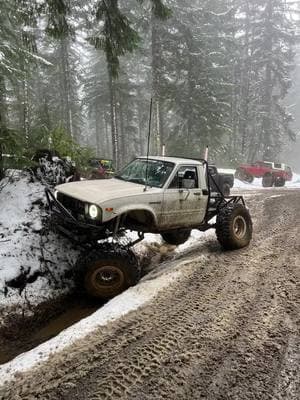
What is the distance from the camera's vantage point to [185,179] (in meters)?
7.06

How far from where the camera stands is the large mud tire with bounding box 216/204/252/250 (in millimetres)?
7707

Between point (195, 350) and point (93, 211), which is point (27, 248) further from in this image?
point (195, 350)

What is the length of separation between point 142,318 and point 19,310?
2.07m

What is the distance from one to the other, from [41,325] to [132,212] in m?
2.39

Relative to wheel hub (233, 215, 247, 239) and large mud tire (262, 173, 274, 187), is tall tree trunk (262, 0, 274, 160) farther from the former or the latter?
wheel hub (233, 215, 247, 239)

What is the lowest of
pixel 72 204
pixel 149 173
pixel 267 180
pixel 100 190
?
pixel 267 180

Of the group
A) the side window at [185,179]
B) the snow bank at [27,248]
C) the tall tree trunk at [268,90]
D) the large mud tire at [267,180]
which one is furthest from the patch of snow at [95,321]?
the tall tree trunk at [268,90]

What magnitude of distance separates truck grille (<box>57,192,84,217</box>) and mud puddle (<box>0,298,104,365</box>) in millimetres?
1543

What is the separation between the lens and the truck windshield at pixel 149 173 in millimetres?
6918

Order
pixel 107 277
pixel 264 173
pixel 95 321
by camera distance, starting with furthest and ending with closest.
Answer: pixel 264 173 → pixel 107 277 → pixel 95 321

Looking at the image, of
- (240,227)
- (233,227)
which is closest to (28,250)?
(233,227)

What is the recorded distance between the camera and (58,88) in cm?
3183

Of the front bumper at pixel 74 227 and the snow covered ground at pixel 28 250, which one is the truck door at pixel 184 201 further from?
the snow covered ground at pixel 28 250

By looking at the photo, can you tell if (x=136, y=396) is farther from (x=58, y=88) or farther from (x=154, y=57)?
(x=58, y=88)
